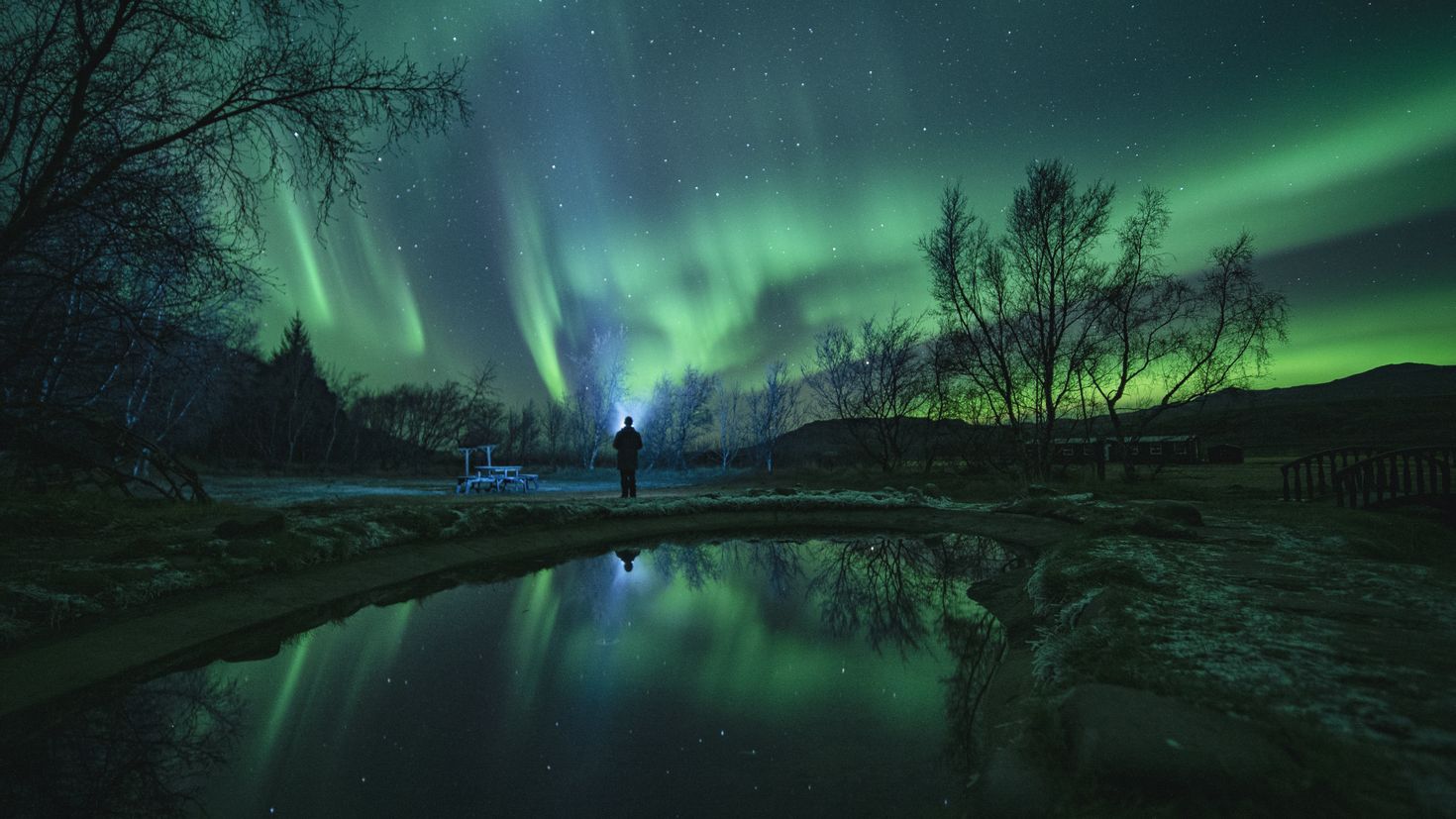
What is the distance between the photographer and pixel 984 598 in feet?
26.3

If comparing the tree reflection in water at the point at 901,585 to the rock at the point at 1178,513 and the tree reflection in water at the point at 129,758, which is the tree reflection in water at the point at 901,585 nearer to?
the rock at the point at 1178,513

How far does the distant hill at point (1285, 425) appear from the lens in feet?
87.9

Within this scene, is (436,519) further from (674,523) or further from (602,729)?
(602,729)

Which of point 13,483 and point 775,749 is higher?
point 13,483

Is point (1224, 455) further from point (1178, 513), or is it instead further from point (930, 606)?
point (930, 606)

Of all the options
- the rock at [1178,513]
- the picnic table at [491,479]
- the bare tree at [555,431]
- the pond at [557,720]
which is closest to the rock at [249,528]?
the pond at [557,720]

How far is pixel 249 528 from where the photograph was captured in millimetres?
8406

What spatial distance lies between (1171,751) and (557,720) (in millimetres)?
3653

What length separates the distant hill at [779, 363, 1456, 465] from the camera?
26781mm

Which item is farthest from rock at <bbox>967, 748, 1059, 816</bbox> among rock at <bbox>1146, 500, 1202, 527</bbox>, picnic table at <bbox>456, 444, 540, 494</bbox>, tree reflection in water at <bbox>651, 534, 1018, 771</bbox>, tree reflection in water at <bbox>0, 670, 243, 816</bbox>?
picnic table at <bbox>456, 444, 540, 494</bbox>

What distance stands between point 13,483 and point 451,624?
1199 cm

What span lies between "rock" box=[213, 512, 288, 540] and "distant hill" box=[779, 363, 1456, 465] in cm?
2689

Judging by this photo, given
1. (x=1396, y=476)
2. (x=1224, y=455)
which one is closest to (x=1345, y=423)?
(x=1224, y=455)

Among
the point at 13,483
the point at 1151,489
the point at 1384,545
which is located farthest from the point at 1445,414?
the point at 13,483
